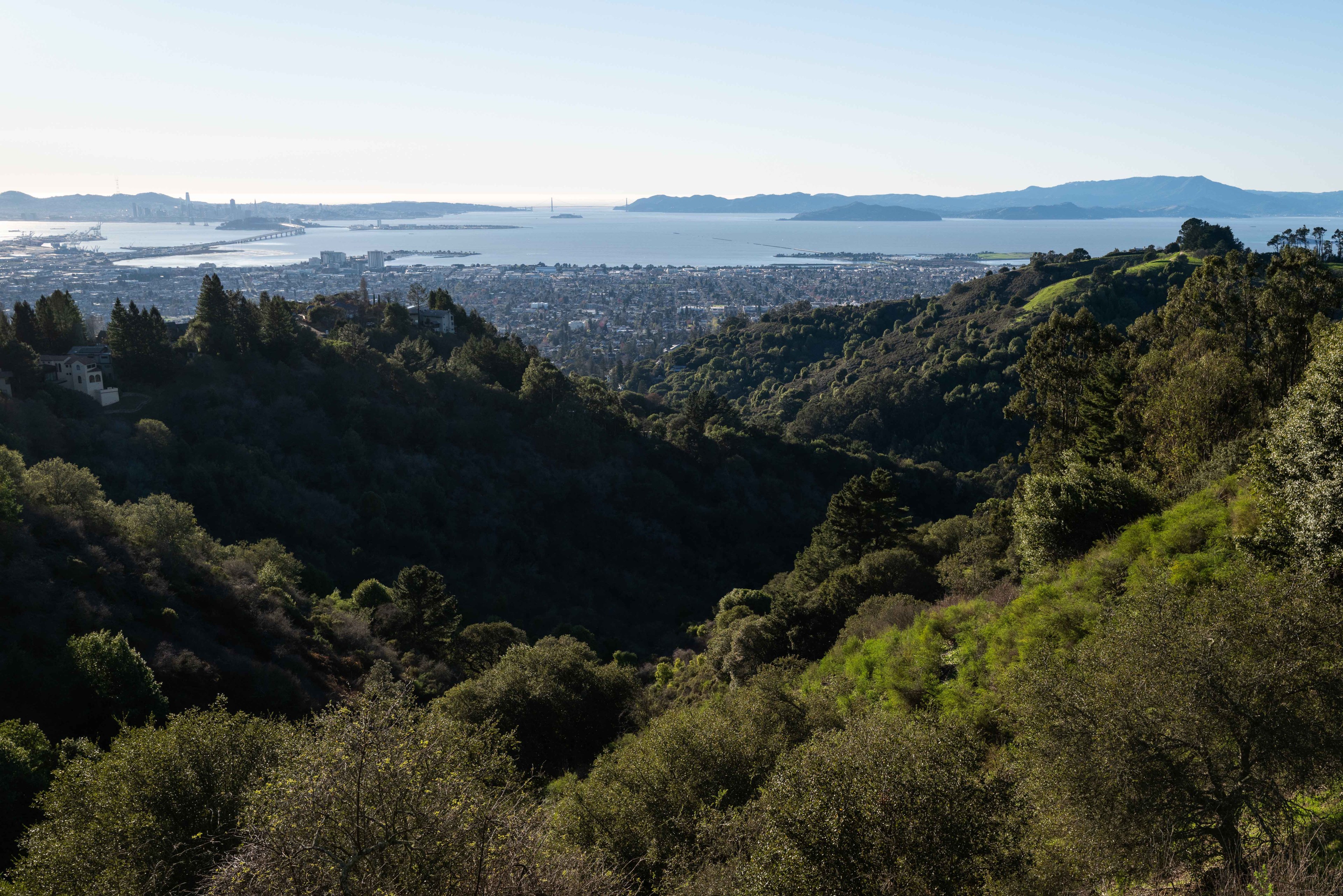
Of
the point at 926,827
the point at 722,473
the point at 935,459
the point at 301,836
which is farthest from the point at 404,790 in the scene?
the point at 935,459

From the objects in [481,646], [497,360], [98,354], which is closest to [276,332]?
[98,354]

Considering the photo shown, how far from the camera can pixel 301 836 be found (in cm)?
759

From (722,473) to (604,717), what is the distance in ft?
95.8

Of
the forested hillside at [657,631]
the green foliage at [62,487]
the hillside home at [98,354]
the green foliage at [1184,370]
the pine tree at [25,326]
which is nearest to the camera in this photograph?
the forested hillside at [657,631]

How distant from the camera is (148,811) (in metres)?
10.2

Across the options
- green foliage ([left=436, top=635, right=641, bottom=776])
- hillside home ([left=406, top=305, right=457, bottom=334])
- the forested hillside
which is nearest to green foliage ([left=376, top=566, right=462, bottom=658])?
the forested hillside

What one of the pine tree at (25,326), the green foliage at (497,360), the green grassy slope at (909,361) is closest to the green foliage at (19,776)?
the pine tree at (25,326)

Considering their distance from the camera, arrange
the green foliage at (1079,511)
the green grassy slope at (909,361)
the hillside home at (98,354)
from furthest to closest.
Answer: the green grassy slope at (909,361) < the hillside home at (98,354) < the green foliage at (1079,511)

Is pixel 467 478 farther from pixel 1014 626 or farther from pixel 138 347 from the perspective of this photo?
pixel 1014 626

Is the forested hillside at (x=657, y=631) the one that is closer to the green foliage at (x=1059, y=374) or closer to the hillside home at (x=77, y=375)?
the green foliage at (x=1059, y=374)

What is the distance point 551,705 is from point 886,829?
518 inches

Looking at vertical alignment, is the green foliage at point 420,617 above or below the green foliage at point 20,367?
below

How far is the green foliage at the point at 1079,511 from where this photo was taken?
15.6 metres

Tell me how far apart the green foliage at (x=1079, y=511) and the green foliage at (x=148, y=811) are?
14565 millimetres
